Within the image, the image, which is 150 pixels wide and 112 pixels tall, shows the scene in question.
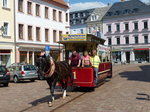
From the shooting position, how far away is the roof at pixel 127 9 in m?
64.7

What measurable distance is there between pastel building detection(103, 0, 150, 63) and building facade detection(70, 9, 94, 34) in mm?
8480

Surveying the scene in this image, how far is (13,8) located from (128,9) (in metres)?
41.7

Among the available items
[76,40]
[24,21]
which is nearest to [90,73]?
[76,40]

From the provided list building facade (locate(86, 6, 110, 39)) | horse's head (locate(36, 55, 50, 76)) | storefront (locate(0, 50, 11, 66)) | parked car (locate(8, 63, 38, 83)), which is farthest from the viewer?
building facade (locate(86, 6, 110, 39))

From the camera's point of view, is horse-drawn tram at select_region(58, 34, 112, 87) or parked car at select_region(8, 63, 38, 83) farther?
parked car at select_region(8, 63, 38, 83)

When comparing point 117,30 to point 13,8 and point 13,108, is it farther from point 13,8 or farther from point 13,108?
point 13,108

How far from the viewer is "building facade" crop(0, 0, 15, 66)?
2962 cm

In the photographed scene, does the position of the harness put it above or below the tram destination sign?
below

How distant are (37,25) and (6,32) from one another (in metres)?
6.38

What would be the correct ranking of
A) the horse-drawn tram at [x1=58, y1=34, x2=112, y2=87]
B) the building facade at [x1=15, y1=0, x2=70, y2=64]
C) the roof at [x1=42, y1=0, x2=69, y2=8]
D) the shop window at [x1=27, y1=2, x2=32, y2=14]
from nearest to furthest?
the horse-drawn tram at [x1=58, y1=34, x2=112, y2=87]
the building facade at [x1=15, y1=0, x2=70, y2=64]
the shop window at [x1=27, y1=2, x2=32, y2=14]
the roof at [x1=42, y1=0, x2=69, y2=8]

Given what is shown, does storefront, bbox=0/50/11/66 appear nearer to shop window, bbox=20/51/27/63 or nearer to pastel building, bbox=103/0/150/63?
shop window, bbox=20/51/27/63

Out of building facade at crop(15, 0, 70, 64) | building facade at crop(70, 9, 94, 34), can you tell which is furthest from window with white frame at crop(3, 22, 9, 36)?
building facade at crop(70, 9, 94, 34)

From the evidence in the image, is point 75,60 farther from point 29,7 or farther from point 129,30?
point 129,30

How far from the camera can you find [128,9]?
6700 centimetres
